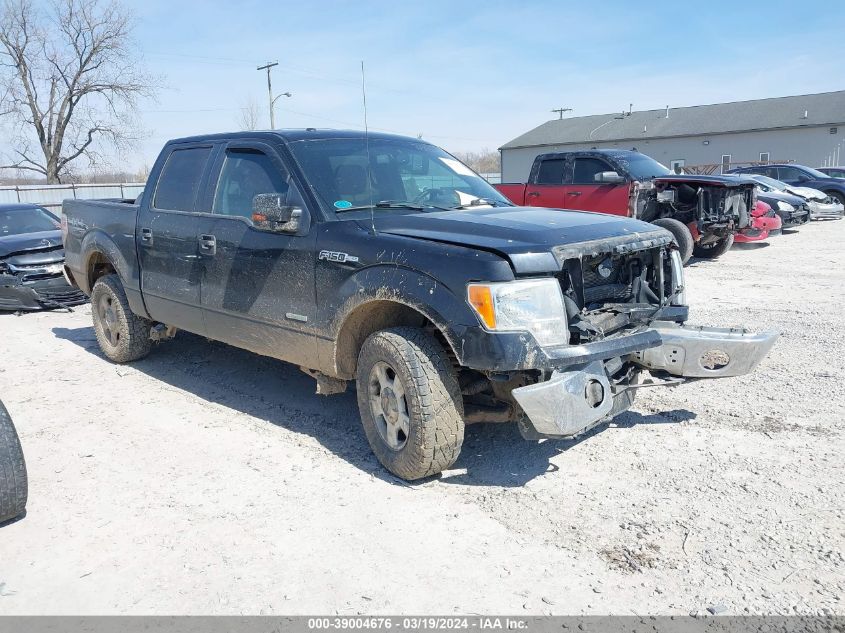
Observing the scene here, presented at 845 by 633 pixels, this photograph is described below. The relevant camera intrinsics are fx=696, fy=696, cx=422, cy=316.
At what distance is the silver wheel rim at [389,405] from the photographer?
3.85 m

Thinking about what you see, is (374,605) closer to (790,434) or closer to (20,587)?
(20,587)

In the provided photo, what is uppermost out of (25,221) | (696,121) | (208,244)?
(696,121)

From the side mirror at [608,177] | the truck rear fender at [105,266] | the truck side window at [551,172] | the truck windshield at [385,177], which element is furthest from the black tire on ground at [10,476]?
the truck side window at [551,172]

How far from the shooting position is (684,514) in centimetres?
348

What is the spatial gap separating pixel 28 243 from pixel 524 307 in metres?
8.47

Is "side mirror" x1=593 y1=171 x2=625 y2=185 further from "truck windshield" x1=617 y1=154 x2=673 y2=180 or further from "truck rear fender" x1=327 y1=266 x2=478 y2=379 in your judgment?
"truck rear fender" x1=327 y1=266 x2=478 y2=379

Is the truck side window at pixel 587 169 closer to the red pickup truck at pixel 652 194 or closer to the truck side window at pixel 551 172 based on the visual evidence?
the red pickup truck at pixel 652 194

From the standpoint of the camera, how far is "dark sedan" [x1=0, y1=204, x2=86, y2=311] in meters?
9.24

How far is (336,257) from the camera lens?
4059 mm

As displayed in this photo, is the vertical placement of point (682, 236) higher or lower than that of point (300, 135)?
lower

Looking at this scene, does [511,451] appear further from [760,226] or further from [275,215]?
[760,226]

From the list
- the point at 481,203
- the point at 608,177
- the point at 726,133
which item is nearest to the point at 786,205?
the point at 608,177

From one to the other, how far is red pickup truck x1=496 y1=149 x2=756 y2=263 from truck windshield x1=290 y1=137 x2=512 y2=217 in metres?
6.50

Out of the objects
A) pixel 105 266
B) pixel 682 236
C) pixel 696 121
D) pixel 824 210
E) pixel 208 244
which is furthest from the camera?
pixel 696 121
